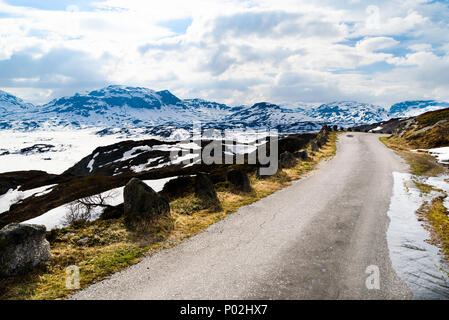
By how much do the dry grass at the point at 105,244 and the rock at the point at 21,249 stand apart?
290 mm

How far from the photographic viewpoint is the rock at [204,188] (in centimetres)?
1415

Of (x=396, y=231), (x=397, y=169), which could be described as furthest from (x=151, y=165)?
(x=396, y=231)

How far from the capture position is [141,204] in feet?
37.7

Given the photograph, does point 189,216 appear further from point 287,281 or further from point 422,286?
point 422,286

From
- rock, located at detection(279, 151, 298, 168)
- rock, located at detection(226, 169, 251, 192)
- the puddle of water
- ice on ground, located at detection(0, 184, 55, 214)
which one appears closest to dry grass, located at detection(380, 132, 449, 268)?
the puddle of water

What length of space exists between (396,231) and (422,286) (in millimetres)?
3902

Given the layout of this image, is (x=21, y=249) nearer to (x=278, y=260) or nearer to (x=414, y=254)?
(x=278, y=260)

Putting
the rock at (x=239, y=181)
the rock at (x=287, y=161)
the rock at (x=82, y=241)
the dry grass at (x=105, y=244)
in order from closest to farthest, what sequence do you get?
the dry grass at (x=105, y=244), the rock at (x=82, y=241), the rock at (x=239, y=181), the rock at (x=287, y=161)

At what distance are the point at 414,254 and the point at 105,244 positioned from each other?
11.2 meters

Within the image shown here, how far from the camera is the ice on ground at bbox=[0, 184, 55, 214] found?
65.9 m

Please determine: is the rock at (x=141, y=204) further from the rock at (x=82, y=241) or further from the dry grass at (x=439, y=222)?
the dry grass at (x=439, y=222)

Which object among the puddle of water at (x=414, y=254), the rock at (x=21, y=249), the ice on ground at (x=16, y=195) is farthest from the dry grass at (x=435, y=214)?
the ice on ground at (x=16, y=195)

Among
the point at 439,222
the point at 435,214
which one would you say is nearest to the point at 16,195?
the point at 435,214

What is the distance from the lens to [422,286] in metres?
6.64
